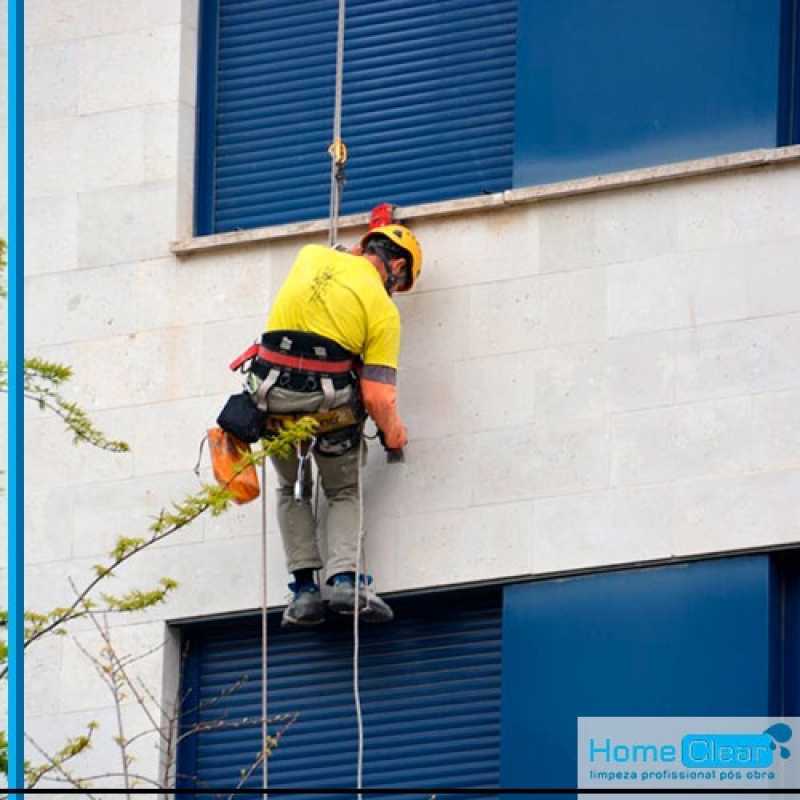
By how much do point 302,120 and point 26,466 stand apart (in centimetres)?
249

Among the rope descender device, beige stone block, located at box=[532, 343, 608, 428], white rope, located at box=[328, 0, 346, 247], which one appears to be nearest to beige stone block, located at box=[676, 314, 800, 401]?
beige stone block, located at box=[532, 343, 608, 428]

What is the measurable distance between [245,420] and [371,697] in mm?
1658

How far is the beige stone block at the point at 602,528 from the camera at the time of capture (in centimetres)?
1880

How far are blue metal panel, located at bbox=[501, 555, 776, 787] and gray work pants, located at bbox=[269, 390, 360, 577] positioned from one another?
3.14ft

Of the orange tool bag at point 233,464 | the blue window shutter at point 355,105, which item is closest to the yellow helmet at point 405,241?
the blue window shutter at point 355,105

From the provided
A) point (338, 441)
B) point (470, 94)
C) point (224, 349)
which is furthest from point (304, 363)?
point (470, 94)

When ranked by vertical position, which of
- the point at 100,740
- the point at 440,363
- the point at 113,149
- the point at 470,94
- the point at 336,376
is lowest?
the point at 100,740

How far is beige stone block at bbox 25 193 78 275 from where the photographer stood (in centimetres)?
2069

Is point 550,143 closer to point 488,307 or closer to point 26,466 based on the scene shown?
point 488,307

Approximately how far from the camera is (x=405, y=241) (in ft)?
63.6

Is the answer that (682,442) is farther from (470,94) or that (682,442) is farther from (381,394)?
(470,94)

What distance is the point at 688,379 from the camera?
18906 mm

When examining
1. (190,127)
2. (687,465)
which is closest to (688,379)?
(687,465)

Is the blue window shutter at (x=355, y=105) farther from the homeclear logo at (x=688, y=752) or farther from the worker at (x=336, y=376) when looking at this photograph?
the homeclear logo at (x=688, y=752)
